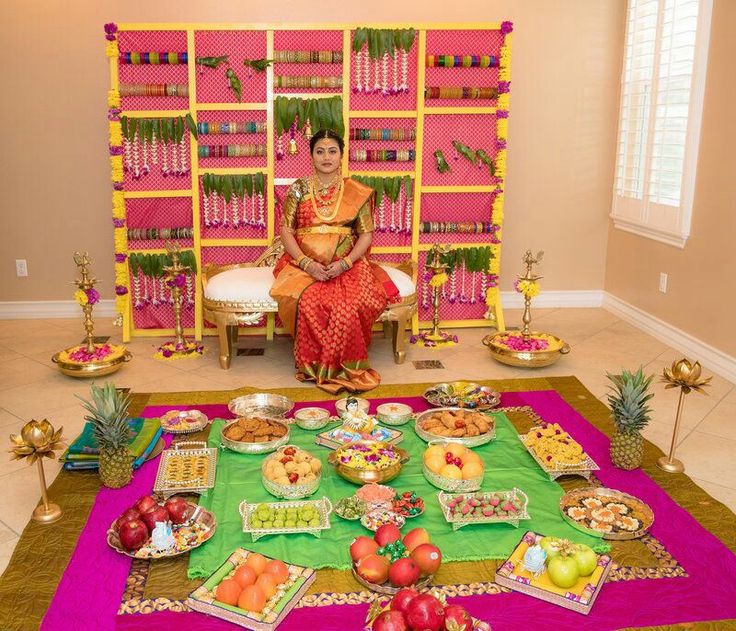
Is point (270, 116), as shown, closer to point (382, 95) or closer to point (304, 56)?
Result: point (304, 56)

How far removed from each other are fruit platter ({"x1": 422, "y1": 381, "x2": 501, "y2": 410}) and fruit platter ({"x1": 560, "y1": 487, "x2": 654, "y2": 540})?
1059 mm

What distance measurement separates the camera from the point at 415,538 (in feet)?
8.73

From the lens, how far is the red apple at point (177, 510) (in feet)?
9.49

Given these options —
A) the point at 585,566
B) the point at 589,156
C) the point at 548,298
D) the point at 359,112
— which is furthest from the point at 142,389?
the point at 589,156

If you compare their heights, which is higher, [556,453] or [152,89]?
[152,89]

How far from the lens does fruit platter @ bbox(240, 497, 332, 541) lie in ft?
9.37

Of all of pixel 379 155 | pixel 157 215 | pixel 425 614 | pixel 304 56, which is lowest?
pixel 425 614

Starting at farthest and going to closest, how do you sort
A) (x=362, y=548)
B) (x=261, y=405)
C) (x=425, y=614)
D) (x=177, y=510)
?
(x=261, y=405)
(x=177, y=510)
(x=362, y=548)
(x=425, y=614)

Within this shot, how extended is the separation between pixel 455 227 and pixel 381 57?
1386 mm

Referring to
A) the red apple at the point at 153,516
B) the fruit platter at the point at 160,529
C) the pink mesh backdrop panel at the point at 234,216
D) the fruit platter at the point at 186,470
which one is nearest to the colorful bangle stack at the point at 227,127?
the pink mesh backdrop panel at the point at 234,216

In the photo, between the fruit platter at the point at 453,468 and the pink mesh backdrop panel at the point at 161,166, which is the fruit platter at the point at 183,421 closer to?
the fruit platter at the point at 453,468

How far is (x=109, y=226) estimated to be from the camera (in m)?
6.14

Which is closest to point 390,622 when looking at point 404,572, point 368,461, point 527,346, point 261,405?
point 404,572

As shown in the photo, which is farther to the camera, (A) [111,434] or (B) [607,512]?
(A) [111,434]
